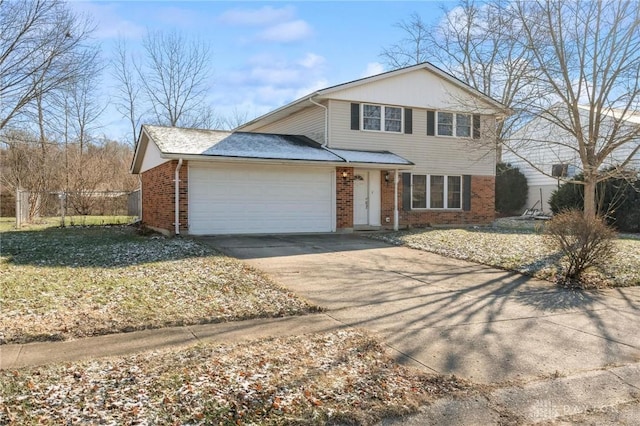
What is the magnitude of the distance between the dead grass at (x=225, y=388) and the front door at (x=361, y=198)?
12.3 meters

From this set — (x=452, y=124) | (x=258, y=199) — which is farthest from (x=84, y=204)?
(x=452, y=124)

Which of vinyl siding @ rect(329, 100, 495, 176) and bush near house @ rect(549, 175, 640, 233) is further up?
vinyl siding @ rect(329, 100, 495, 176)

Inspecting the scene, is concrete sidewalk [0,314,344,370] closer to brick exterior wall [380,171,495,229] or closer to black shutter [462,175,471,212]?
brick exterior wall [380,171,495,229]

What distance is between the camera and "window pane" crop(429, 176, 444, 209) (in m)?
18.9

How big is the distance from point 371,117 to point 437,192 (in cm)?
410

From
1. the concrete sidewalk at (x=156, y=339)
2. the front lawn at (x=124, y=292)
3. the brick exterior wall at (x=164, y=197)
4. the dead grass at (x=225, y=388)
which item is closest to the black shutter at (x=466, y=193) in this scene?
the brick exterior wall at (x=164, y=197)

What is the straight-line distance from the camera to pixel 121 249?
11.2 metres

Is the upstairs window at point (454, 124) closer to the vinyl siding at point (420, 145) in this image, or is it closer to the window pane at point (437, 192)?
the vinyl siding at point (420, 145)

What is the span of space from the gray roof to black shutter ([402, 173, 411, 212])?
1108 millimetres

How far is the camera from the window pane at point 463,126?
19266 millimetres

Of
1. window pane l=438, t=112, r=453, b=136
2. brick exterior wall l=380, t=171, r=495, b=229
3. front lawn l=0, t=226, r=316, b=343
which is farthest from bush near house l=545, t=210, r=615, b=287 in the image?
window pane l=438, t=112, r=453, b=136

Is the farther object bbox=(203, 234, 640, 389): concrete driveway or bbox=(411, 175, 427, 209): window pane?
bbox=(411, 175, 427, 209): window pane

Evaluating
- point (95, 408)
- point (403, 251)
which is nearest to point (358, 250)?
point (403, 251)

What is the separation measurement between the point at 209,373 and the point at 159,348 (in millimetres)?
1007
